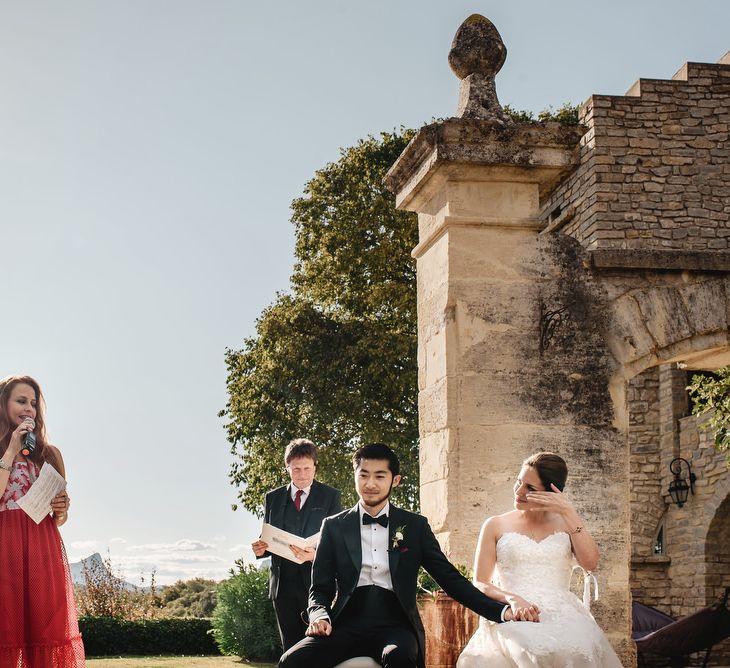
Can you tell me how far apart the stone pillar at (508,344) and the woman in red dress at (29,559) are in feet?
6.43

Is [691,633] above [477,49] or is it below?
below

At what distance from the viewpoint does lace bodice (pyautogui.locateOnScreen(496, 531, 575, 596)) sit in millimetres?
4461

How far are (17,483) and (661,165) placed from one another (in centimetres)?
1272

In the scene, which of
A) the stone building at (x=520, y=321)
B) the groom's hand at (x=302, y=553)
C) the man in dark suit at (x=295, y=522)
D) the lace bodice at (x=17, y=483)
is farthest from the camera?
the stone building at (x=520, y=321)

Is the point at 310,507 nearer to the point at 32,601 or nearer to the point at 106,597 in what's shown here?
the point at 32,601

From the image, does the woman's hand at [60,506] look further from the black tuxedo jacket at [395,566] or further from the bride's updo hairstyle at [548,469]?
the bride's updo hairstyle at [548,469]

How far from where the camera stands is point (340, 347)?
16.9 m

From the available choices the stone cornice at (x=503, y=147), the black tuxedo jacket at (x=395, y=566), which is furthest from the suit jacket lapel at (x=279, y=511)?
the stone cornice at (x=503, y=147)

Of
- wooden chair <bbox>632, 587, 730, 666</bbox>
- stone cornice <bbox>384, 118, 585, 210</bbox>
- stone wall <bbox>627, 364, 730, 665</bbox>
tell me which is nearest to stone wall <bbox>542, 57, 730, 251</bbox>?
stone wall <bbox>627, 364, 730, 665</bbox>

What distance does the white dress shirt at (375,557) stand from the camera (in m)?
4.17

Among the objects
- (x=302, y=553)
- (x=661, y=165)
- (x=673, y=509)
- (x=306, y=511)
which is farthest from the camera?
(x=673, y=509)

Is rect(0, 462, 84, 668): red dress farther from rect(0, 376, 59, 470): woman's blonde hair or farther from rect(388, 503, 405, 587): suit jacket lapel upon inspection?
rect(388, 503, 405, 587): suit jacket lapel

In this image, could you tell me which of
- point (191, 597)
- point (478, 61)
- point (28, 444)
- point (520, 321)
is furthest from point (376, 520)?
point (191, 597)

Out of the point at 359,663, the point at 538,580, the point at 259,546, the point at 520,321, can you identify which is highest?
the point at 520,321
